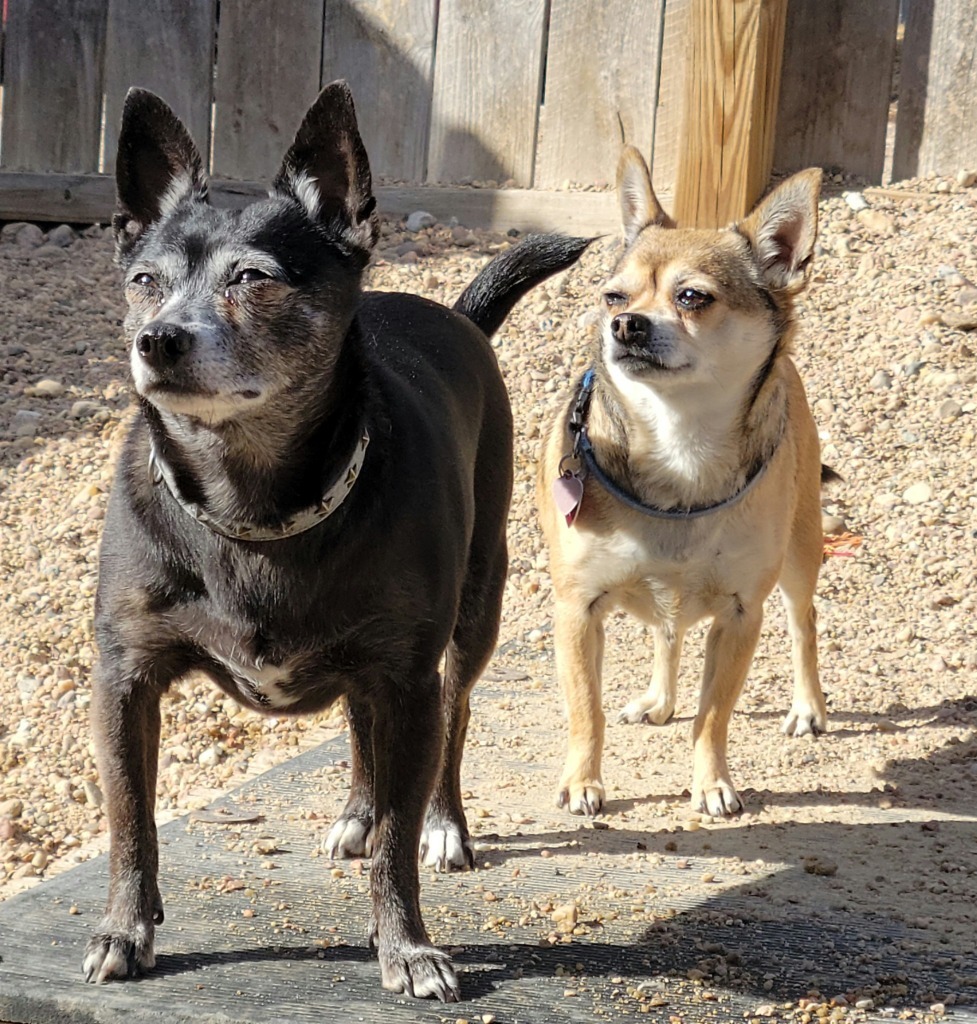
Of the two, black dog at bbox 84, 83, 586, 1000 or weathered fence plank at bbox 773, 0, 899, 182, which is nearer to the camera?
black dog at bbox 84, 83, 586, 1000

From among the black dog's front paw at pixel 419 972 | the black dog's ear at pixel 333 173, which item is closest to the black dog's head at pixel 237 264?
the black dog's ear at pixel 333 173

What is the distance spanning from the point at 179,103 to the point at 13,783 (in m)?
3.81

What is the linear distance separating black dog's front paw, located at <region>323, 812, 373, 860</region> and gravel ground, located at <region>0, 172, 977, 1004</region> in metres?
0.38

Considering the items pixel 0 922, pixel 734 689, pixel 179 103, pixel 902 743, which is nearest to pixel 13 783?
pixel 0 922

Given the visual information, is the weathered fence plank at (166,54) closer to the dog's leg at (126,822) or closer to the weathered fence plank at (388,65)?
the weathered fence plank at (388,65)

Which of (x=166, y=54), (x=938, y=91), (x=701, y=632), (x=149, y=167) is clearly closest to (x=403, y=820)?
(x=149, y=167)

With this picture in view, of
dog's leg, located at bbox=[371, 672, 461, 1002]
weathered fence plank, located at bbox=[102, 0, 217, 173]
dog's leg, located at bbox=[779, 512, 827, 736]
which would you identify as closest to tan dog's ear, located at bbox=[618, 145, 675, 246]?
dog's leg, located at bbox=[779, 512, 827, 736]

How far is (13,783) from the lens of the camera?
4.20 meters

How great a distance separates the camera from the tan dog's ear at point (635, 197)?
4.19 m

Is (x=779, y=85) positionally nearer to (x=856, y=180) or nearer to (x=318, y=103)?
(x=856, y=180)

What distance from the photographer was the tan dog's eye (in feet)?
12.4

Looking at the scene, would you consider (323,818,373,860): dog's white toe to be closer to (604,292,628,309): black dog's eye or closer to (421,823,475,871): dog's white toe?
(421,823,475,871): dog's white toe

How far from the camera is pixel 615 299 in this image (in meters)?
3.92

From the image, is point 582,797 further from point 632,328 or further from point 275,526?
point 275,526
